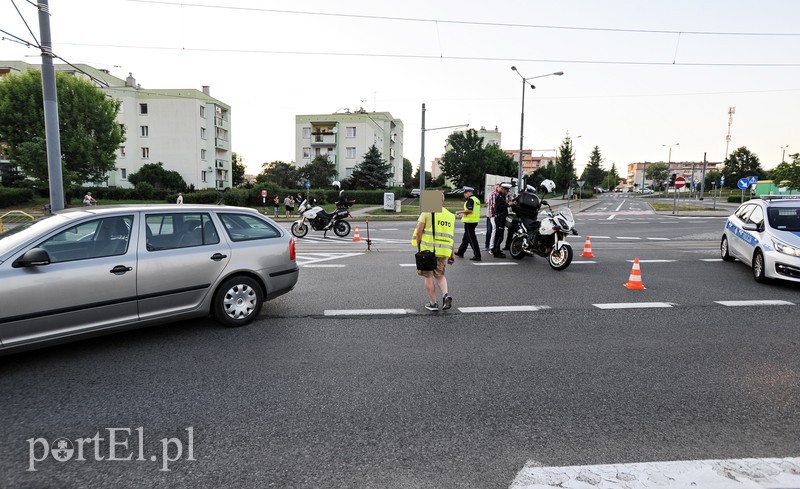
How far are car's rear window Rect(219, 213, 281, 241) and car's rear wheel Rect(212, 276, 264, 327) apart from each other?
0.53 metres

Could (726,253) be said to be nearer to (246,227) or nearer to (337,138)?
(246,227)

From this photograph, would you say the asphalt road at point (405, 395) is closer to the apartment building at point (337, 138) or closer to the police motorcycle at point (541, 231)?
the police motorcycle at point (541, 231)

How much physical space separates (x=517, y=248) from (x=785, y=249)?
16.1 feet

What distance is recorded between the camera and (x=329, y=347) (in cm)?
503

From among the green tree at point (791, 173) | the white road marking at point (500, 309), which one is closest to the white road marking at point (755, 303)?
the white road marking at point (500, 309)

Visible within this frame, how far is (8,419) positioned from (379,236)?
14.6 m

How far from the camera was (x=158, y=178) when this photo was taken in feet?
161

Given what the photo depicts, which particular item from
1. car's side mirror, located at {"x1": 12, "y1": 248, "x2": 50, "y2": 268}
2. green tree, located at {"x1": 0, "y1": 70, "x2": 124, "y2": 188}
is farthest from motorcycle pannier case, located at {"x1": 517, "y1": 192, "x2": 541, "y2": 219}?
green tree, located at {"x1": 0, "y1": 70, "x2": 124, "y2": 188}

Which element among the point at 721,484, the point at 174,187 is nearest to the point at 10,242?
the point at 721,484

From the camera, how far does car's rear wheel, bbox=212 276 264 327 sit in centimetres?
554

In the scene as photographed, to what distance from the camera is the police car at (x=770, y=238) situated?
781cm

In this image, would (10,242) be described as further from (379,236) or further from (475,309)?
(379,236)

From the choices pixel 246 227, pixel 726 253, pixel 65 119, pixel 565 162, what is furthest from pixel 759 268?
pixel 565 162

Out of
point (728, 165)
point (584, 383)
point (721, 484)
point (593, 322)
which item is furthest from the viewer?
point (728, 165)
